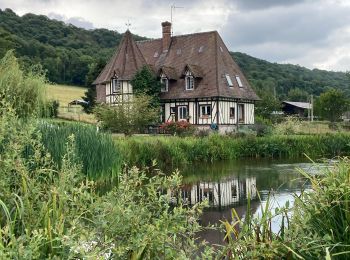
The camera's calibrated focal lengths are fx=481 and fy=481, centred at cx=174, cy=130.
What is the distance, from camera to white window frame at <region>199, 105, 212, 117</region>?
109 feet

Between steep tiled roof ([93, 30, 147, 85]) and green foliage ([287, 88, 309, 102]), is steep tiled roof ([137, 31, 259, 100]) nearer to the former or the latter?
steep tiled roof ([93, 30, 147, 85])

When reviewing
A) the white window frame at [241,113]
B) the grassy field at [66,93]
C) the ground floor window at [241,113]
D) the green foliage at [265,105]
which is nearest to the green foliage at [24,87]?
the white window frame at [241,113]

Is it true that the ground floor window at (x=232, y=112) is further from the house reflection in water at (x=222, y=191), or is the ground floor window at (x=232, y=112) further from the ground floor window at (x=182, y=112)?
the house reflection in water at (x=222, y=191)

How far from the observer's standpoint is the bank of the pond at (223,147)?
59.1 ft

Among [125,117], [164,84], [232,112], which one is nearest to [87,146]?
[125,117]

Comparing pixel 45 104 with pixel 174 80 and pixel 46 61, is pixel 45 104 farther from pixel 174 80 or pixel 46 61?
pixel 46 61

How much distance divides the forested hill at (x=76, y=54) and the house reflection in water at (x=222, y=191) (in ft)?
136

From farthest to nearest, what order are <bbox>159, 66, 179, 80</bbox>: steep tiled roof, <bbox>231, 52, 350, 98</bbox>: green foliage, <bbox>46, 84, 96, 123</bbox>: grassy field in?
1. <bbox>231, 52, 350, 98</bbox>: green foliage
2. <bbox>46, 84, 96, 123</bbox>: grassy field
3. <bbox>159, 66, 179, 80</bbox>: steep tiled roof

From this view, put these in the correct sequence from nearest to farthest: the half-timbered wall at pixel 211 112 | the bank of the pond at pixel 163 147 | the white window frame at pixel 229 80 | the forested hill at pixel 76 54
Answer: the bank of the pond at pixel 163 147 < the half-timbered wall at pixel 211 112 < the white window frame at pixel 229 80 < the forested hill at pixel 76 54

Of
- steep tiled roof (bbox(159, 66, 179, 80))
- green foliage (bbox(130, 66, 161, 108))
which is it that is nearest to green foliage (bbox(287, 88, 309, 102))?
steep tiled roof (bbox(159, 66, 179, 80))

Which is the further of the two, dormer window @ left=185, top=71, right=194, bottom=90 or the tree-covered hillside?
the tree-covered hillside

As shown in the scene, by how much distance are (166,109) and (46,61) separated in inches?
1369

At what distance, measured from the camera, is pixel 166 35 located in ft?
124

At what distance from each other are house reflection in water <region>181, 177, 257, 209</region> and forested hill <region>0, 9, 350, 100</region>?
4141 cm
